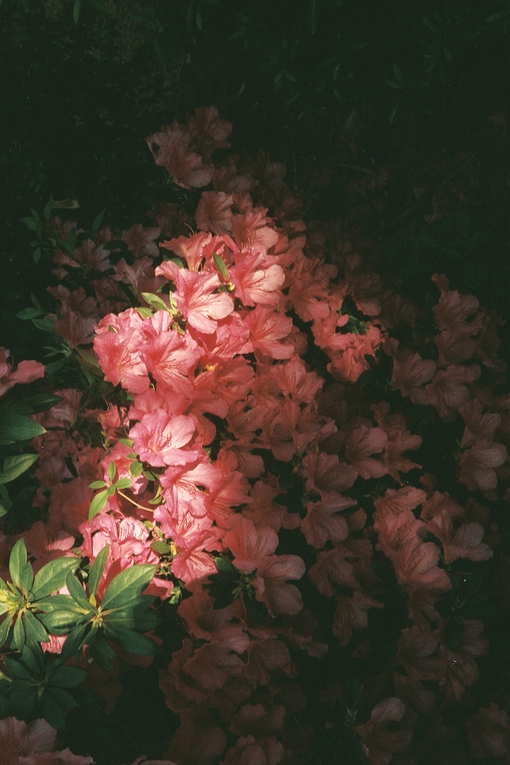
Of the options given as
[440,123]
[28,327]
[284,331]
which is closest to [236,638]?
[284,331]

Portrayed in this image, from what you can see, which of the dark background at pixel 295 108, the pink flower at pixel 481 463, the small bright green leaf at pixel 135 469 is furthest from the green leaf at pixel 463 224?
the small bright green leaf at pixel 135 469

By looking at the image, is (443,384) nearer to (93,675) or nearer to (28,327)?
(93,675)

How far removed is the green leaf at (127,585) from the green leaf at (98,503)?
0.55 feet

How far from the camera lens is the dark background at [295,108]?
167 cm

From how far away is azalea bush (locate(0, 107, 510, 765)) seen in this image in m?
0.88

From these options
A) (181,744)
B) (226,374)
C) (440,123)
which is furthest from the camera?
(440,123)

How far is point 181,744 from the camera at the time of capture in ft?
3.00

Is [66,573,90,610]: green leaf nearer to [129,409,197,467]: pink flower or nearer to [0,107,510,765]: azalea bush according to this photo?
[0,107,510,765]: azalea bush

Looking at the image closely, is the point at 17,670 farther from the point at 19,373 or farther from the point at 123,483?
the point at 19,373

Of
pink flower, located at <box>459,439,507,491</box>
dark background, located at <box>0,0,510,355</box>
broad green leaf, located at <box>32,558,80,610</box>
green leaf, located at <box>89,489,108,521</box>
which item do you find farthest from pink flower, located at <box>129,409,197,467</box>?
dark background, located at <box>0,0,510,355</box>

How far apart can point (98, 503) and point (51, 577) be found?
16cm

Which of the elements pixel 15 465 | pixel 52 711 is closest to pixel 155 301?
pixel 15 465

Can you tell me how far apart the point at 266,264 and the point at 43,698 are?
0.97 metres

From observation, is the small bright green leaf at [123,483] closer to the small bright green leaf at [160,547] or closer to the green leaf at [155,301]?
the small bright green leaf at [160,547]
